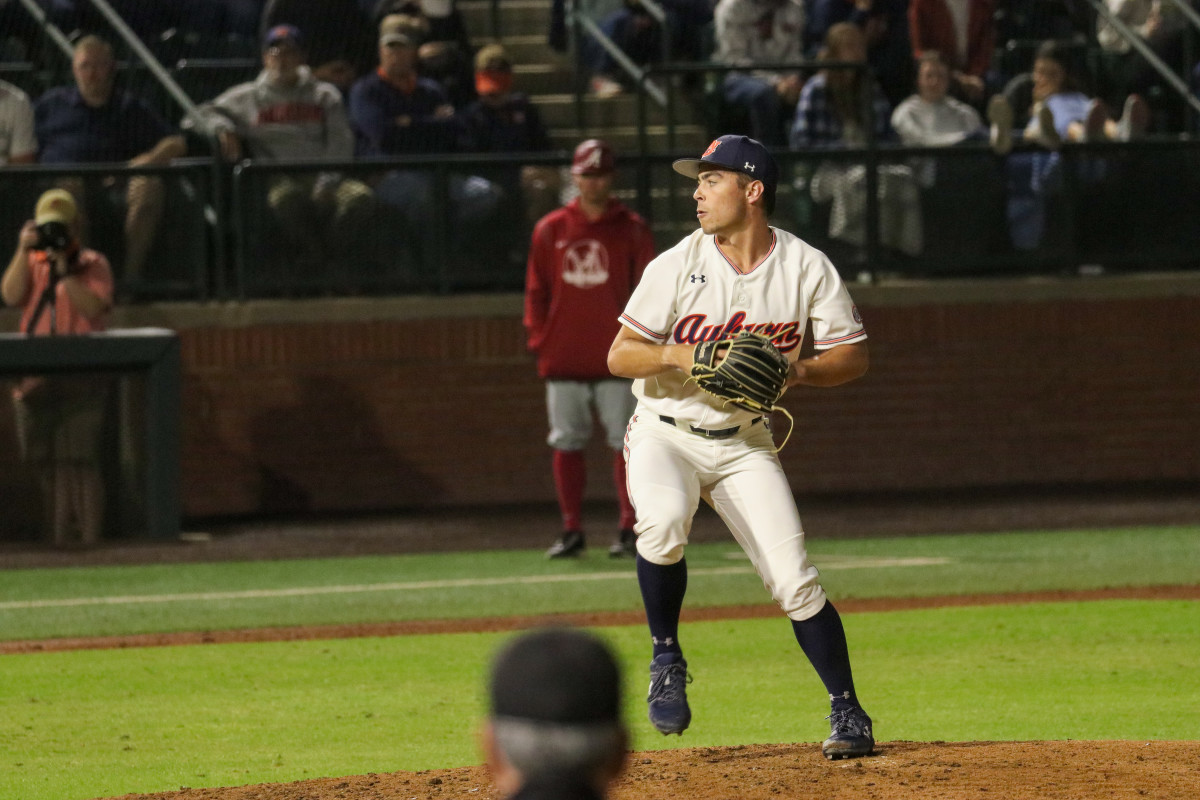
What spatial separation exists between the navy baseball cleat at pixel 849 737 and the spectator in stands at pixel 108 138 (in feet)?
29.0

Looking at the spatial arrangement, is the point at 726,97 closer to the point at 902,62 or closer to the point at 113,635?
the point at 902,62

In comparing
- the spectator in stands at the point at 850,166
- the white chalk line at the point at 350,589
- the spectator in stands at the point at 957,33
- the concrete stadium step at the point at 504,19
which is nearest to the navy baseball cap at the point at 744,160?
the white chalk line at the point at 350,589

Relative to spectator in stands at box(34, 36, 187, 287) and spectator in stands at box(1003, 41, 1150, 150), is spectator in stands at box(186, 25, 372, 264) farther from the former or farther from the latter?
spectator in stands at box(1003, 41, 1150, 150)

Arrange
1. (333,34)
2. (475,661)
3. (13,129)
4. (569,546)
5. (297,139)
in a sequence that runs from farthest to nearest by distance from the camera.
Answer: (333,34)
(297,139)
(13,129)
(569,546)
(475,661)

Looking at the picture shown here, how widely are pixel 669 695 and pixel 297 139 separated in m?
8.67

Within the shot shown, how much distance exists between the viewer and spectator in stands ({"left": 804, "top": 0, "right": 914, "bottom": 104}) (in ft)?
47.3

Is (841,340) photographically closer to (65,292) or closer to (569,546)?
(569,546)

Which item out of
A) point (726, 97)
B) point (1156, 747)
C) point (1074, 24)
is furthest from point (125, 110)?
point (1156, 747)

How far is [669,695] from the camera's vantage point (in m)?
5.38

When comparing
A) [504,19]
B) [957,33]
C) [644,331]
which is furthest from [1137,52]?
[644,331]

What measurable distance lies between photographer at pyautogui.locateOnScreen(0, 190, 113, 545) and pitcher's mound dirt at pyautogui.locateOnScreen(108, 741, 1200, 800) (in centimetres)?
640

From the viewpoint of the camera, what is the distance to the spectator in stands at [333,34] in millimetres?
13727

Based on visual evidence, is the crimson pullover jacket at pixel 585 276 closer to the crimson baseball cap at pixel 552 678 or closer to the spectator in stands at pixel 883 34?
the spectator in stands at pixel 883 34

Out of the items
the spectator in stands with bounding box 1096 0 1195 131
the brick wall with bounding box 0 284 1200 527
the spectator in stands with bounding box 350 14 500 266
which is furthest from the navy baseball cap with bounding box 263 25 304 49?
the spectator in stands with bounding box 1096 0 1195 131
